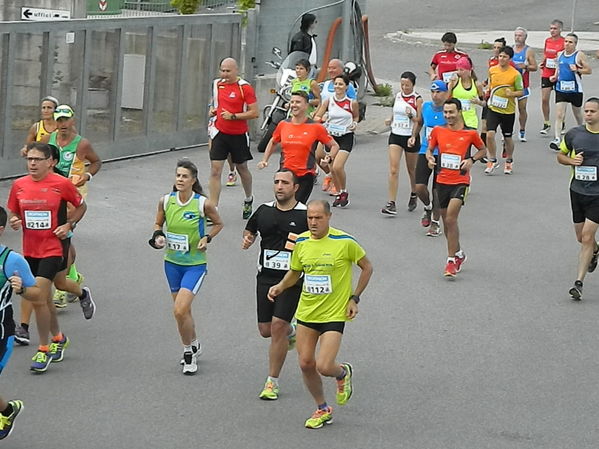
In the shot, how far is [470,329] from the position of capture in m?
11.8

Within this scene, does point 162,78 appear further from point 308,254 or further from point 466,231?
point 308,254

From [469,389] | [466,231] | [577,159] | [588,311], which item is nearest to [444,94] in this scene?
[466,231]

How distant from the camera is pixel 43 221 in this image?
33.6 ft

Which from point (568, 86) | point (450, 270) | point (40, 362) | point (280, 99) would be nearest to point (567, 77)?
point (568, 86)

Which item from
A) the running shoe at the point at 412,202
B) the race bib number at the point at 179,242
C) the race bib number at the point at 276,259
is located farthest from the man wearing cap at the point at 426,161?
the race bib number at the point at 276,259

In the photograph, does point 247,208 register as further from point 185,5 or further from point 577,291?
point 185,5

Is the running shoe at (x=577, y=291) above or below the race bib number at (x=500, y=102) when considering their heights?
below

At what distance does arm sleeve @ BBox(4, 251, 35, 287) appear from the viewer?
843cm

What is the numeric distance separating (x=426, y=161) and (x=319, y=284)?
6.76 meters

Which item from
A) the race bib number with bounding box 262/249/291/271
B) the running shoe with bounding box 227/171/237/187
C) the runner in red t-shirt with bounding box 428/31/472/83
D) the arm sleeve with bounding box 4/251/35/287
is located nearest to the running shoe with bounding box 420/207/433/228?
the running shoe with bounding box 227/171/237/187

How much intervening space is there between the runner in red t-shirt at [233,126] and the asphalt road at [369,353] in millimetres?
535

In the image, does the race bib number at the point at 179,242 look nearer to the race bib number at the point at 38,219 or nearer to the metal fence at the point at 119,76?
the race bib number at the point at 38,219

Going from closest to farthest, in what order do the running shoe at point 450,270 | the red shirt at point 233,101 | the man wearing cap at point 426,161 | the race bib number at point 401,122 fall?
the running shoe at point 450,270, the man wearing cap at point 426,161, the red shirt at point 233,101, the race bib number at point 401,122

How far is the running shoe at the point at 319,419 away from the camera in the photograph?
909 centimetres
